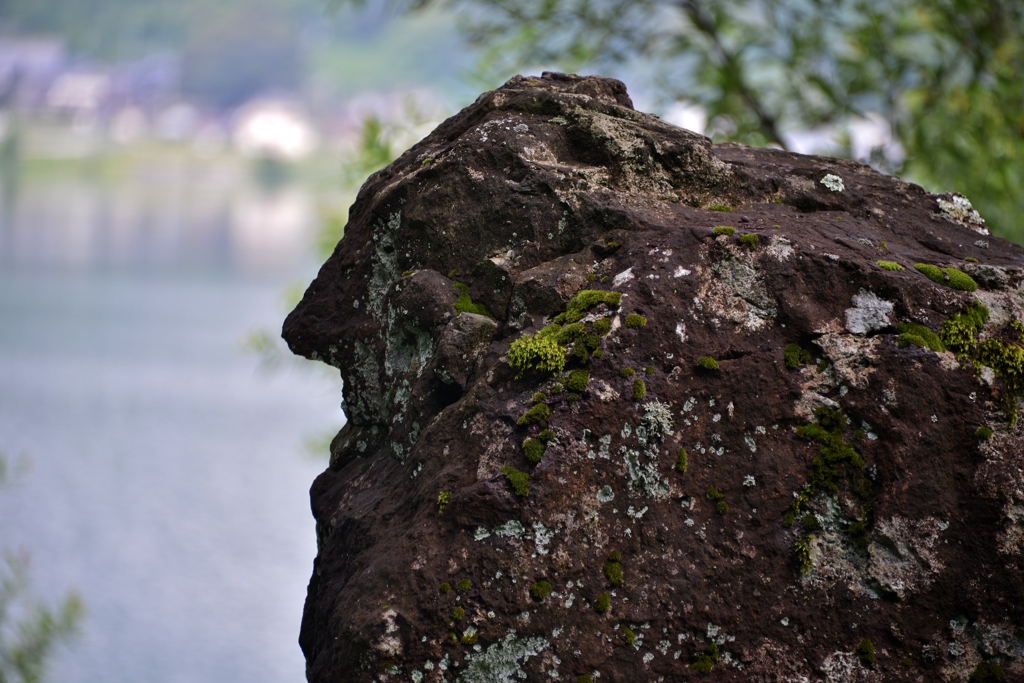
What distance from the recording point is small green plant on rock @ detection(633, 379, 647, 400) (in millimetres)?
2246

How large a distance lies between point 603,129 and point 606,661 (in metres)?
1.66

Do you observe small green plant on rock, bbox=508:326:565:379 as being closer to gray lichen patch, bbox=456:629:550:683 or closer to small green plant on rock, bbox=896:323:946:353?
gray lichen patch, bbox=456:629:550:683

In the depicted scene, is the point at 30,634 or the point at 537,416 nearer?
the point at 537,416

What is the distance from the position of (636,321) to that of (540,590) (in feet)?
2.40

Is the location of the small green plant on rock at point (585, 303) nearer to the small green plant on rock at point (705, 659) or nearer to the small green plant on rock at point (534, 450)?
the small green plant on rock at point (534, 450)

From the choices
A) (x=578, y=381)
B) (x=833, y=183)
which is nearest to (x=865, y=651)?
(x=578, y=381)

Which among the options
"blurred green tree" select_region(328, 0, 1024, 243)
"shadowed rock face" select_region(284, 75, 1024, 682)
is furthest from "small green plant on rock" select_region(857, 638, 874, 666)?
"blurred green tree" select_region(328, 0, 1024, 243)

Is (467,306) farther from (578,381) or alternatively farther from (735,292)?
(735,292)

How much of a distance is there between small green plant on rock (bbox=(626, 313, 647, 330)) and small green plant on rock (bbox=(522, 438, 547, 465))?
1.30ft

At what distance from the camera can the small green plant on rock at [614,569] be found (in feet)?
7.03

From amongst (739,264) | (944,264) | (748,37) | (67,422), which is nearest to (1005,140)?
(748,37)

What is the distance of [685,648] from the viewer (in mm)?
2141

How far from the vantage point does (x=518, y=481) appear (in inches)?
85.9

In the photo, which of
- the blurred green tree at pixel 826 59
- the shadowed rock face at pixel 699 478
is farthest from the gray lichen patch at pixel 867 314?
the blurred green tree at pixel 826 59
